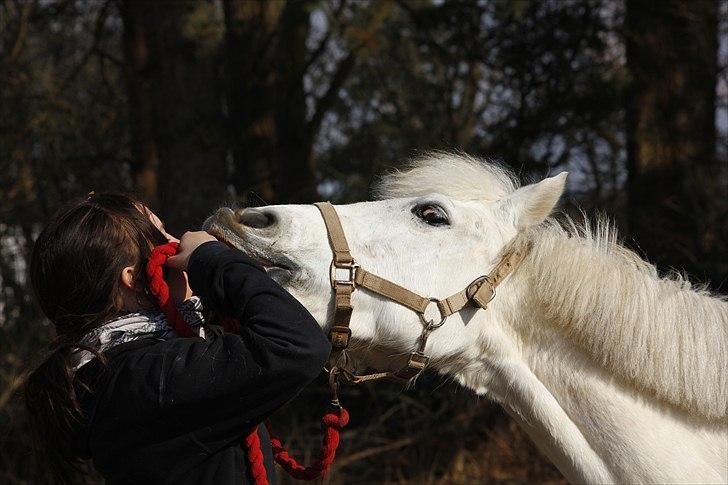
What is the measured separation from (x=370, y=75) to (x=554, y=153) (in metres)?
4.24

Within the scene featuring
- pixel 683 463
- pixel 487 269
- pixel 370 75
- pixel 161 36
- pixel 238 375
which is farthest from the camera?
pixel 370 75

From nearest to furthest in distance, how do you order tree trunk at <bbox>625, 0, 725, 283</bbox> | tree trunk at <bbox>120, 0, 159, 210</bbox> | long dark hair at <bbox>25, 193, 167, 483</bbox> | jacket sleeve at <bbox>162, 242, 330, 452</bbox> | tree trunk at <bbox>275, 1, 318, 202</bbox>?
jacket sleeve at <bbox>162, 242, 330, 452</bbox>
long dark hair at <bbox>25, 193, 167, 483</bbox>
tree trunk at <bbox>625, 0, 725, 283</bbox>
tree trunk at <bbox>275, 1, 318, 202</bbox>
tree trunk at <bbox>120, 0, 159, 210</bbox>

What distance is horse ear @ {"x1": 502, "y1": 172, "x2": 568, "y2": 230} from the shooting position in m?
2.34

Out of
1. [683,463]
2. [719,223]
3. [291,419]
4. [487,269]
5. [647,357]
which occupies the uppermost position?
[487,269]

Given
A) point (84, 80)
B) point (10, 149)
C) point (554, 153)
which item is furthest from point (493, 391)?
point (84, 80)

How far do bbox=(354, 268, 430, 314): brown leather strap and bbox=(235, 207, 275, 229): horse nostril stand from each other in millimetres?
300

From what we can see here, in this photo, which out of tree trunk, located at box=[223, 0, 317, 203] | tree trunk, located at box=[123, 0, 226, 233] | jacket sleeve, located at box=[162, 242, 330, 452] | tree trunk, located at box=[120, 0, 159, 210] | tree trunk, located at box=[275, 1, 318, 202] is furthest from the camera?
tree trunk, located at box=[120, 0, 159, 210]

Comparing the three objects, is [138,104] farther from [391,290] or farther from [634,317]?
[634,317]

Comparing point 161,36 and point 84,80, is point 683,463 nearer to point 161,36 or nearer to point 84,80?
point 161,36

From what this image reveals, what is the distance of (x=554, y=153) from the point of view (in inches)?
250

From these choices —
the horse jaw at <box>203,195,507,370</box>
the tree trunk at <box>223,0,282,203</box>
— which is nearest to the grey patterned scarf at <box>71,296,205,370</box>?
the horse jaw at <box>203,195,507,370</box>

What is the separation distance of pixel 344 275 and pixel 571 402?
0.80 metres

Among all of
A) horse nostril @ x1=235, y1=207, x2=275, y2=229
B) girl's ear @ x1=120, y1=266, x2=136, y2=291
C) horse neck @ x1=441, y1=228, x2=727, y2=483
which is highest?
horse nostril @ x1=235, y1=207, x2=275, y2=229

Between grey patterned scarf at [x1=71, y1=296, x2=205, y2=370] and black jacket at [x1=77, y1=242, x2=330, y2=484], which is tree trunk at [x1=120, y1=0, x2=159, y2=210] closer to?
grey patterned scarf at [x1=71, y1=296, x2=205, y2=370]
